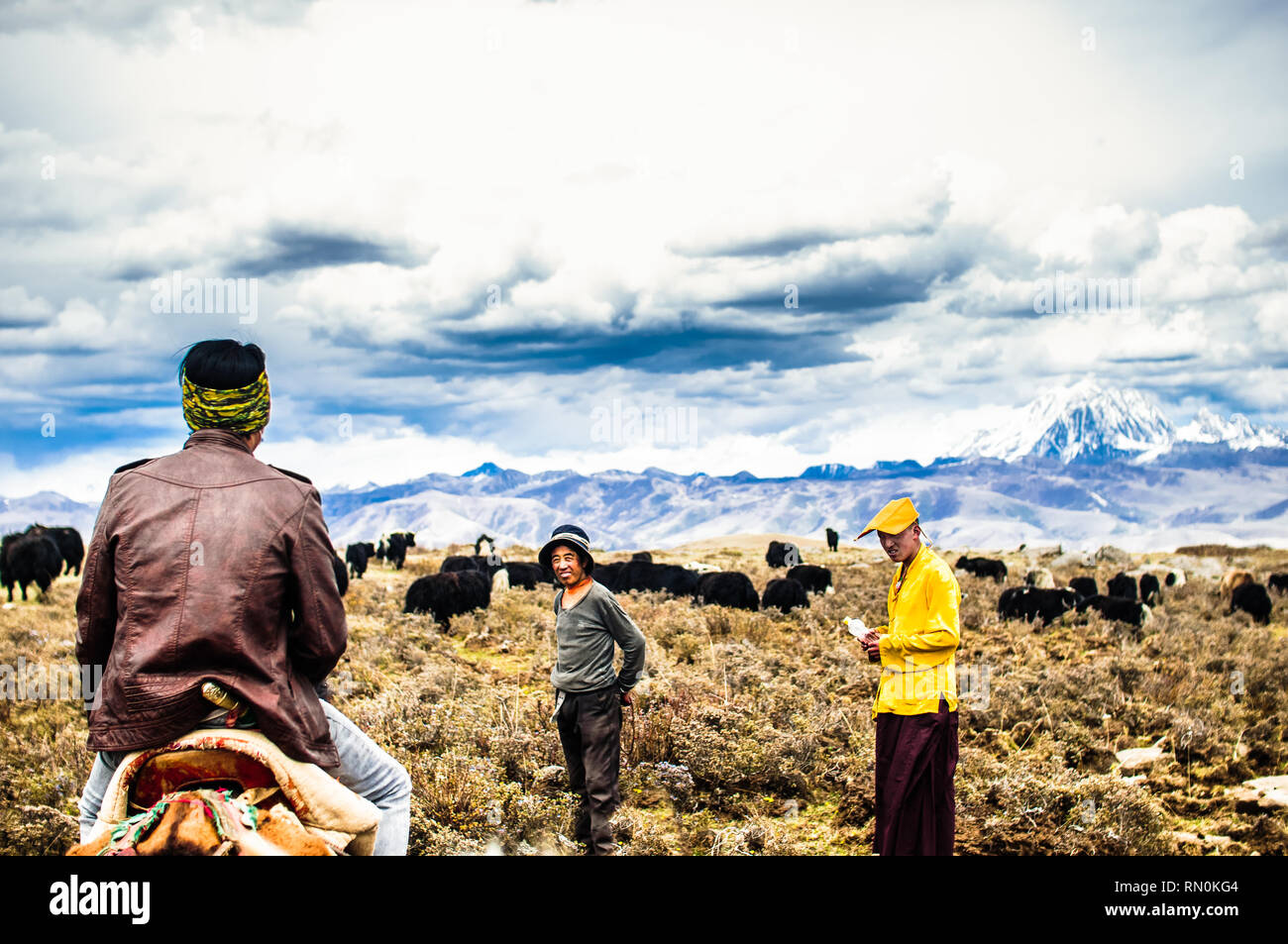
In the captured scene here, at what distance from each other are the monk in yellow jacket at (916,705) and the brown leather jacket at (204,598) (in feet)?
11.0

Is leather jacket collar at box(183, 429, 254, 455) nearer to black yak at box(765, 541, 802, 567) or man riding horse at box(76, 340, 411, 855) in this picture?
man riding horse at box(76, 340, 411, 855)

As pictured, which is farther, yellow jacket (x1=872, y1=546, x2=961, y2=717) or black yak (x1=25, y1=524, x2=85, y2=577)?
black yak (x1=25, y1=524, x2=85, y2=577)

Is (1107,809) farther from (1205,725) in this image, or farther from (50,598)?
(50,598)

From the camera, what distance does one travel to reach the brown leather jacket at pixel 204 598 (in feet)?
8.90

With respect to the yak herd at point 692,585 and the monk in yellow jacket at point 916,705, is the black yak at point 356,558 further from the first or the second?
the monk in yellow jacket at point 916,705

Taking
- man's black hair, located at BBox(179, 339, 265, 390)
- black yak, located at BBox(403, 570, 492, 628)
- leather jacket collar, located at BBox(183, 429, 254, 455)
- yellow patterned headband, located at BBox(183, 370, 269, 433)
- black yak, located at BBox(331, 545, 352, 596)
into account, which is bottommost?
black yak, located at BBox(403, 570, 492, 628)

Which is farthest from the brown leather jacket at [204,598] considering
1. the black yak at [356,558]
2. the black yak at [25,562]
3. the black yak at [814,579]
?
the black yak at [356,558]

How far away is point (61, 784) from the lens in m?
7.42

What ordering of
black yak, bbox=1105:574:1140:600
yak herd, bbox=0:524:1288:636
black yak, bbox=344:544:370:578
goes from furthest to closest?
black yak, bbox=344:544:370:578, black yak, bbox=1105:574:1140:600, yak herd, bbox=0:524:1288:636

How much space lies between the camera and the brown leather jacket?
8.90 feet

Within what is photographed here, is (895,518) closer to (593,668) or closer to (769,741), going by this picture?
(593,668)

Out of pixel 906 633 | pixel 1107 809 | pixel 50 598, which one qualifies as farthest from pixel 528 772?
pixel 50 598

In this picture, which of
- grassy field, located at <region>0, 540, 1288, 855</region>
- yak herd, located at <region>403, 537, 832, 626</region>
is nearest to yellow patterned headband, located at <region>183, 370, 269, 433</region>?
grassy field, located at <region>0, 540, 1288, 855</region>

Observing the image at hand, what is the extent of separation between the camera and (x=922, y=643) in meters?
5.26
